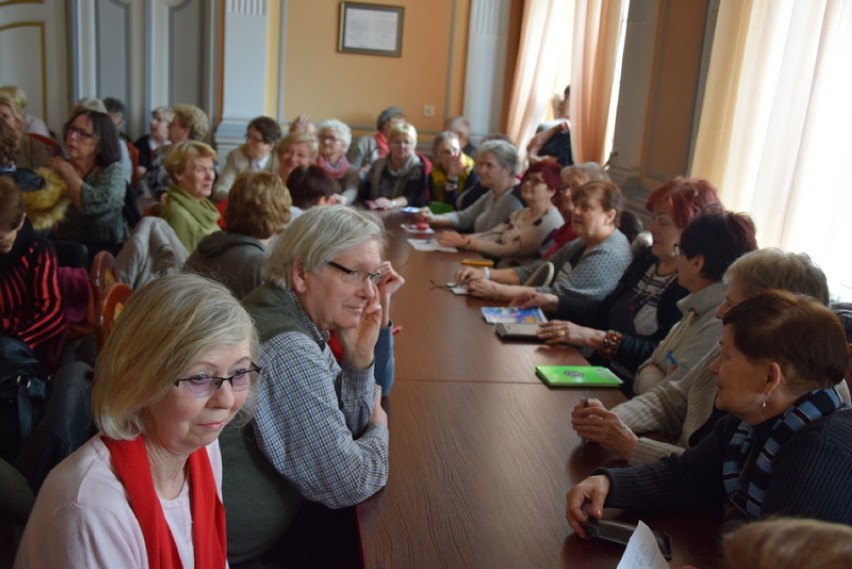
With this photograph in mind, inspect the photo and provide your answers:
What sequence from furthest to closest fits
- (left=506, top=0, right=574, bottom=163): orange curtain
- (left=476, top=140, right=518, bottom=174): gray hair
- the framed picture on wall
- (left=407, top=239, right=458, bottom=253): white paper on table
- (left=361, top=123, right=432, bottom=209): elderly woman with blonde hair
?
1. the framed picture on wall
2. (left=506, top=0, right=574, bottom=163): orange curtain
3. (left=361, top=123, right=432, bottom=209): elderly woman with blonde hair
4. (left=476, top=140, right=518, bottom=174): gray hair
5. (left=407, top=239, right=458, bottom=253): white paper on table

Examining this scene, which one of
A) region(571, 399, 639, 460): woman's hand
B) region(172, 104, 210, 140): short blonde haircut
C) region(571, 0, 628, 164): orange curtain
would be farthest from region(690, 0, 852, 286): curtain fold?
region(172, 104, 210, 140): short blonde haircut

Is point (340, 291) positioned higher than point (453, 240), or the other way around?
point (340, 291)

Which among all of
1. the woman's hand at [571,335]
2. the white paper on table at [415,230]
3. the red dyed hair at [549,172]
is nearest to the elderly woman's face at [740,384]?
the woman's hand at [571,335]

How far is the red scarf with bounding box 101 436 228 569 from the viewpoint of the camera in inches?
48.3

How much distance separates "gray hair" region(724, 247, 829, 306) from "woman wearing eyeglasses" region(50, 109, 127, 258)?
3.31 meters

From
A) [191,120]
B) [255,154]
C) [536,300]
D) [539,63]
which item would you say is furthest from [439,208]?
[536,300]

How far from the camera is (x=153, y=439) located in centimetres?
132

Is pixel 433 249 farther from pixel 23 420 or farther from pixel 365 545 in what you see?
pixel 365 545

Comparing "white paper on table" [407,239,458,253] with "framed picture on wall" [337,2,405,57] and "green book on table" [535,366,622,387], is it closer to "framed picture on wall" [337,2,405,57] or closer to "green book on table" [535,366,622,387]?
"green book on table" [535,366,622,387]

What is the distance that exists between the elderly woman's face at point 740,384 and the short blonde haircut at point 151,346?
35.5 inches

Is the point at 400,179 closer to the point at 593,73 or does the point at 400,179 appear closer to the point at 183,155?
the point at 593,73

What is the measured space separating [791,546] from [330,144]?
19.6 feet

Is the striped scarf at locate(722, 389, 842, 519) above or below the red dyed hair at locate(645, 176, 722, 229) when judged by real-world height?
below

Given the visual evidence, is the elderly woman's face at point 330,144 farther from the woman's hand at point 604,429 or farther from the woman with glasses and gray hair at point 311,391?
the woman's hand at point 604,429
